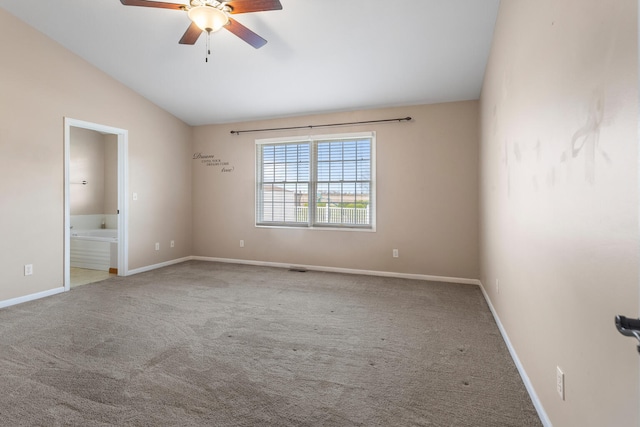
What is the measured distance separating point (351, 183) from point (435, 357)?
3094mm

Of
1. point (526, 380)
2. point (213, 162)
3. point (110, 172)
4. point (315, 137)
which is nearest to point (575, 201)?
point (526, 380)

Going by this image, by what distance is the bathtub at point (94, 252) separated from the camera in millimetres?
5012

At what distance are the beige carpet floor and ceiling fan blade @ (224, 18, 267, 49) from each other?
8.68ft

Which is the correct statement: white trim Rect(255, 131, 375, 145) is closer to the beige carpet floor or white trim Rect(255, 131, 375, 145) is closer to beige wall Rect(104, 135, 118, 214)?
the beige carpet floor

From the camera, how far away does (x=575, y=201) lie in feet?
4.11

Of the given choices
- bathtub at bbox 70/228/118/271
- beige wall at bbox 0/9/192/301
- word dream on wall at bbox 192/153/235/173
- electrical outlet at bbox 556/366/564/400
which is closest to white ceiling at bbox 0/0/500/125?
beige wall at bbox 0/9/192/301

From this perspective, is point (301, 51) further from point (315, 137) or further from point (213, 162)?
point (213, 162)

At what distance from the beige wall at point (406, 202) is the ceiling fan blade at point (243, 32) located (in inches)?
88.1

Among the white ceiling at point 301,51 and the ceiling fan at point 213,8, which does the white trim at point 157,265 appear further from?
the ceiling fan at point 213,8

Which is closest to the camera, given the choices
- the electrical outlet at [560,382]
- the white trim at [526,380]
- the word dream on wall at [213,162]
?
the electrical outlet at [560,382]

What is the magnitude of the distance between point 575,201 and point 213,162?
5.55 m

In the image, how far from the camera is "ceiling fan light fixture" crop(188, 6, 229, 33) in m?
2.42

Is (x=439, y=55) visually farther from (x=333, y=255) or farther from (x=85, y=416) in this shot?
(x=85, y=416)

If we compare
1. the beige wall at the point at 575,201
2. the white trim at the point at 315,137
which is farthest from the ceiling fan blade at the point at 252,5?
the white trim at the point at 315,137
